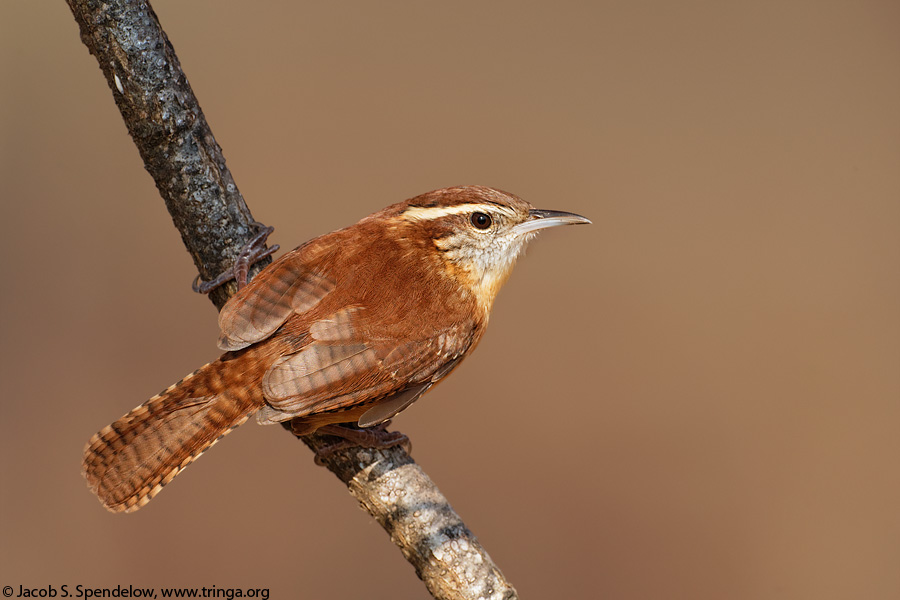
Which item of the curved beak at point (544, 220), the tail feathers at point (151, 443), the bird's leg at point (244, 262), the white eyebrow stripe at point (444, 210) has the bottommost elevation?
the tail feathers at point (151, 443)

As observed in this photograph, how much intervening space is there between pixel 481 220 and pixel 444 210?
112 millimetres

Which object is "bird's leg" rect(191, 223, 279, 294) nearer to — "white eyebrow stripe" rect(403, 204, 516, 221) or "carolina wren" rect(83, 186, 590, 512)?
"carolina wren" rect(83, 186, 590, 512)

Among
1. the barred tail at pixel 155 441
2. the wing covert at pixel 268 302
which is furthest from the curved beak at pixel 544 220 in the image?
the barred tail at pixel 155 441

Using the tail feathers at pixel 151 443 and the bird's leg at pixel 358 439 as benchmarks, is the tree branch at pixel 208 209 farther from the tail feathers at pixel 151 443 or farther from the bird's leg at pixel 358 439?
the tail feathers at pixel 151 443

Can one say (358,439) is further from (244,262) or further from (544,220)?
(544,220)

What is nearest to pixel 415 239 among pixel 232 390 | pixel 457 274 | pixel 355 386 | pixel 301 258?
pixel 457 274

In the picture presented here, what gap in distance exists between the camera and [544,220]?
2160mm

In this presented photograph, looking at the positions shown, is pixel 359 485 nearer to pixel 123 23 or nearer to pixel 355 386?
pixel 355 386

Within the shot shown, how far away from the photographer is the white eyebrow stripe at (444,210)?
6.96 feet

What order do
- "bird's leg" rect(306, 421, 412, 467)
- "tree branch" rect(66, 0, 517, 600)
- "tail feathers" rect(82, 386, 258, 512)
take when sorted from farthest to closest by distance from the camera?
"bird's leg" rect(306, 421, 412, 467)
"tree branch" rect(66, 0, 517, 600)
"tail feathers" rect(82, 386, 258, 512)

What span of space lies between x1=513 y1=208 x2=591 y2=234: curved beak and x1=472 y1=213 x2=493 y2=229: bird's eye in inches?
3.2

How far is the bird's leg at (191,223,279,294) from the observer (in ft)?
7.45

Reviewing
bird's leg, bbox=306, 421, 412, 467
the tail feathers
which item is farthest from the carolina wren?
bird's leg, bbox=306, 421, 412, 467

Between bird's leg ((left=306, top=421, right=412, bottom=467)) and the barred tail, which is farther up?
the barred tail
